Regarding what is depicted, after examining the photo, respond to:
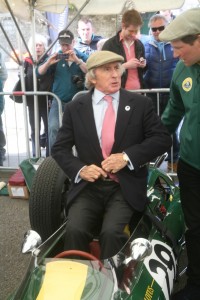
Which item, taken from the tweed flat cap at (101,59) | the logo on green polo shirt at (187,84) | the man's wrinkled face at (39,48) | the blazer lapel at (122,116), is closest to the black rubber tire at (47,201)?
the blazer lapel at (122,116)

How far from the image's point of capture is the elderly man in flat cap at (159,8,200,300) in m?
2.31

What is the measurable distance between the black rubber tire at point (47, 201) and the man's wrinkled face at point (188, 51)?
1.41 meters

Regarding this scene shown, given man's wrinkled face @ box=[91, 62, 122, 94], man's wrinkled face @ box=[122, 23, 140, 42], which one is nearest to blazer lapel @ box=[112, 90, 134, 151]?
man's wrinkled face @ box=[91, 62, 122, 94]

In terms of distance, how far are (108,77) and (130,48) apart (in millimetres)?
2082

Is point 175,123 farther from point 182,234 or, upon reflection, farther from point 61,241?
point 61,241

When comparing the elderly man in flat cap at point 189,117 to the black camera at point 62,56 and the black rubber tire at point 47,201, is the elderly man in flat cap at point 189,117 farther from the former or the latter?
the black camera at point 62,56

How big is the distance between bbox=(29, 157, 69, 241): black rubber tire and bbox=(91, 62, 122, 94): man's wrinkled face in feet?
2.73

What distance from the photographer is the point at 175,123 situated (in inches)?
113

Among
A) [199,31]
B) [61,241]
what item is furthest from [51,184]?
[199,31]

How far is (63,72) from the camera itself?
5129 millimetres

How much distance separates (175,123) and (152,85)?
224 centimetres

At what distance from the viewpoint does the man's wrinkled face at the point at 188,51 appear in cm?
232

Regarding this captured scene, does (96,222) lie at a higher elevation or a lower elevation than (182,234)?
higher

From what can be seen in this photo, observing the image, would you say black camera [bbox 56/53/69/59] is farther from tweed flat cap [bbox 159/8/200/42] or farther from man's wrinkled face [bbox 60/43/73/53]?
tweed flat cap [bbox 159/8/200/42]
